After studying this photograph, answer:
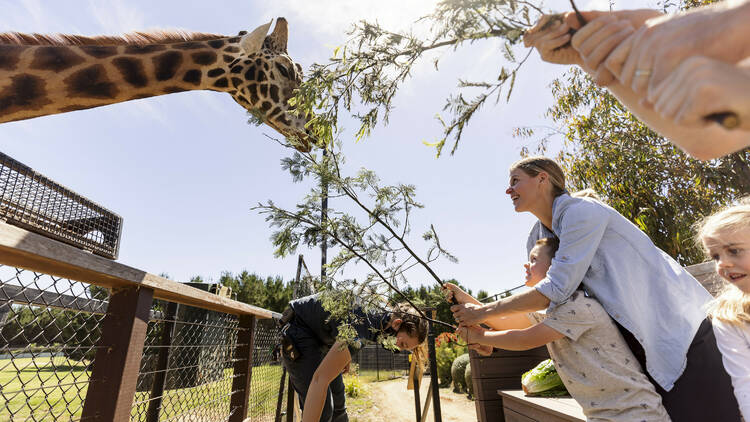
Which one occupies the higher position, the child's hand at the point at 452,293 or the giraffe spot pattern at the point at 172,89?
the giraffe spot pattern at the point at 172,89

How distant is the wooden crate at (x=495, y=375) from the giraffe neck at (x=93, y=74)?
4262 mm

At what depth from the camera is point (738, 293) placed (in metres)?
1.60

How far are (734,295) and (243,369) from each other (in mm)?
3894

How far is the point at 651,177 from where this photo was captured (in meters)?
6.56

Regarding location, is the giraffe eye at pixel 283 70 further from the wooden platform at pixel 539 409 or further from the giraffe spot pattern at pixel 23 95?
the wooden platform at pixel 539 409

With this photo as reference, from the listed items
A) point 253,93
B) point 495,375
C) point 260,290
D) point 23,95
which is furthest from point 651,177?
point 260,290

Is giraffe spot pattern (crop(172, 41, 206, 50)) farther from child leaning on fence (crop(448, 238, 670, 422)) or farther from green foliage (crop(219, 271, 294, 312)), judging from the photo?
green foliage (crop(219, 271, 294, 312))

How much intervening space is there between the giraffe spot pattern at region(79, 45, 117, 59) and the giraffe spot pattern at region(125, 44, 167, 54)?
12 cm

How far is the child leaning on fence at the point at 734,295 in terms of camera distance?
4.83ft

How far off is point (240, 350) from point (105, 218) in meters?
3.68

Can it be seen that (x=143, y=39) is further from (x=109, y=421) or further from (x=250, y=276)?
(x=250, y=276)

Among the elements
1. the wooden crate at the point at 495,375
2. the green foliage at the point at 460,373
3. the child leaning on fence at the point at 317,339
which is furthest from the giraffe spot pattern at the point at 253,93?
the green foliage at the point at 460,373

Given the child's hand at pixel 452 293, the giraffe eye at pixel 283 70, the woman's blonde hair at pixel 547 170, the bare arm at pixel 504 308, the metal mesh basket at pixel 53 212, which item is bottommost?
the bare arm at pixel 504 308

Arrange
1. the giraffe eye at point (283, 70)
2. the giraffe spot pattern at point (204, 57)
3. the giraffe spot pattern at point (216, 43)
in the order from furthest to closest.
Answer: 1. the giraffe eye at point (283, 70)
2. the giraffe spot pattern at point (216, 43)
3. the giraffe spot pattern at point (204, 57)
